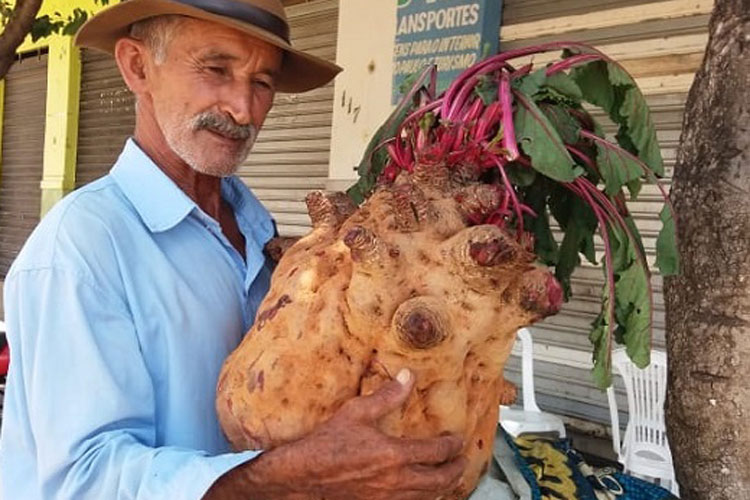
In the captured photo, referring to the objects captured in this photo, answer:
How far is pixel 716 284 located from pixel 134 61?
1.35 meters

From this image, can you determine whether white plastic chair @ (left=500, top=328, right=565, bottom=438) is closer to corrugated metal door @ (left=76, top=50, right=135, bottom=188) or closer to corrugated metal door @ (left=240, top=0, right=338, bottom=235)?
corrugated metal door @ (left=240, top=0, right=338, bottom=235)

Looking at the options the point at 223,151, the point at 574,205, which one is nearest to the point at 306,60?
the point at 223,151

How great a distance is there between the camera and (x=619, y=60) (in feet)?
16.1

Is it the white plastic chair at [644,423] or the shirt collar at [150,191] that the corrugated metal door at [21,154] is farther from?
the shirt collar at [150,191]

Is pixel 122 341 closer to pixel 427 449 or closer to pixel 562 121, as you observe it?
pixel 427 449

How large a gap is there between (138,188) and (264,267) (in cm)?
35

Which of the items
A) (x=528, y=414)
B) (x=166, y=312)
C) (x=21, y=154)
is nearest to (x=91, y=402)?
(x=166, y=312)

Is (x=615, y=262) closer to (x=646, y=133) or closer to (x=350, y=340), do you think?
(x=646, y=133)

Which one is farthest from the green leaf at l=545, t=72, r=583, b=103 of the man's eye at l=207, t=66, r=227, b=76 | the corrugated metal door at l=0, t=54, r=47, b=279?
the corrugated metal door at l=0, t=54, r=47, b=279

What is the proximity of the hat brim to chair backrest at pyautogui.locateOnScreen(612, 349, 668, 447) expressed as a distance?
3014 millimetres

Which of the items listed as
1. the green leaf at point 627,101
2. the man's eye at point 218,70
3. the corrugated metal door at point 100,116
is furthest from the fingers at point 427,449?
the corrugated metal door at point 100,116

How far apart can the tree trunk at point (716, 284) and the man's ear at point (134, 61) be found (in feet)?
3.94

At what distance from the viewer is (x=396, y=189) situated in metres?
1.46

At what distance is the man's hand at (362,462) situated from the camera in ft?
4.35
